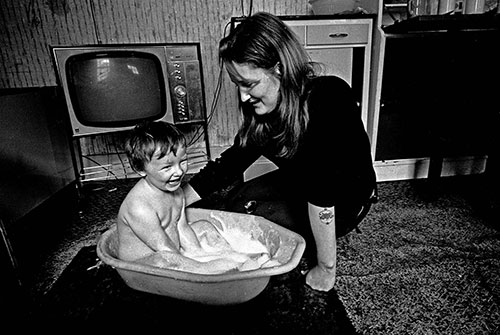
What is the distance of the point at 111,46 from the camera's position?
1586mm

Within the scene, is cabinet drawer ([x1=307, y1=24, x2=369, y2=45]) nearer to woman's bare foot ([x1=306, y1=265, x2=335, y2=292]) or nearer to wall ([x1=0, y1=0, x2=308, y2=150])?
wall ([x1=0, y1=0, x2=308, y2=150])

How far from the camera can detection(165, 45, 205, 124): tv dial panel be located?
5.60ft

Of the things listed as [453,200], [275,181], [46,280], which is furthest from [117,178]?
[453,200]

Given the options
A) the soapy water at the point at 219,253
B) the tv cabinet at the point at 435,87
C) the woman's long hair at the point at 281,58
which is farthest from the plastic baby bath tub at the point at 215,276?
the tv cabinet at the point at 435,87

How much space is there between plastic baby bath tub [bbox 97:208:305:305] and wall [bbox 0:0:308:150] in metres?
1.58

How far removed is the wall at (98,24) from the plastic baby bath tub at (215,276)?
1577 millimetres

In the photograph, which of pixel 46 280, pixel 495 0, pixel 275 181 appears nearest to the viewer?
pixel 46 280

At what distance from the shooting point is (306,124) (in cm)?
86

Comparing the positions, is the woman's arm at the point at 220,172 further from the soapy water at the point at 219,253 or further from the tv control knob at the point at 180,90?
the tv control knob at the point at 180,90

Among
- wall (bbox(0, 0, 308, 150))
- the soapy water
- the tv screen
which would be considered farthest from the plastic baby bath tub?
wall (bbox(0, 0, 308, 150))

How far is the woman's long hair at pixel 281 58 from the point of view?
0.77 metres

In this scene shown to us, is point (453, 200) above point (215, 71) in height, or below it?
below

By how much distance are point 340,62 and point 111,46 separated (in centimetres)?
117

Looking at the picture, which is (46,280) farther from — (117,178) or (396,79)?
(396,79)
